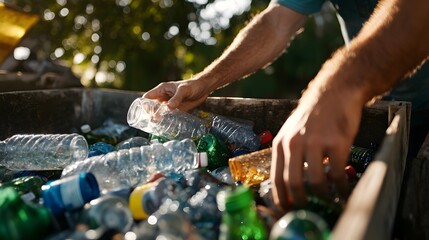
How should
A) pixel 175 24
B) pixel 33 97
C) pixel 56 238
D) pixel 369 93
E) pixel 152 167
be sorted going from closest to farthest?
pixel 56 238 < pixel 369 93 < pixel 152 167 < pixel 33 97 < pixel 175 24

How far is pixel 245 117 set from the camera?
2.88 m

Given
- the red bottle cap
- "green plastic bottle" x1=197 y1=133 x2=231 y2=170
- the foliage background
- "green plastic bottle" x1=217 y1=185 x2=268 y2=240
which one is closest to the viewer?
"green plastic bottle" x1=217 y1=185 x2=268 y2=240

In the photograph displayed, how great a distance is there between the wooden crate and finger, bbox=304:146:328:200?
0.15m

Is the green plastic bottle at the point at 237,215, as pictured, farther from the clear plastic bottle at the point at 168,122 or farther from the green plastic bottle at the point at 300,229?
the clear plastic bottle at the point at 168,122

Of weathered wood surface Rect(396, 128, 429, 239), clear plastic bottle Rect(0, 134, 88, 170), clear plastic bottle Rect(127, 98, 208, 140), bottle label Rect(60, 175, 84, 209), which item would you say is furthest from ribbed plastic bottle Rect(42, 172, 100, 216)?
weathered wood surface Rect(396, 128, 429, 239)

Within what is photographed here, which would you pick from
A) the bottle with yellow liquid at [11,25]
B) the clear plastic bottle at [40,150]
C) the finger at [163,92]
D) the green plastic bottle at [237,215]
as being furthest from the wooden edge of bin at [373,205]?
the bottle with yellow liquid at [11,25]

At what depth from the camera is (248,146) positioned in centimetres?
257

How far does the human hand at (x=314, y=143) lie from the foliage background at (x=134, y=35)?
5343 millimetres

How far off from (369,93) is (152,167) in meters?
1.12

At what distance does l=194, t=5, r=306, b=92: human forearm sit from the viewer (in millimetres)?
3086

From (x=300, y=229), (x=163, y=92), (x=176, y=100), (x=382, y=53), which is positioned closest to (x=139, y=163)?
(x=176, y=100)

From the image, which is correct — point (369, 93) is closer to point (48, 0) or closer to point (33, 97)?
point (33, 97)

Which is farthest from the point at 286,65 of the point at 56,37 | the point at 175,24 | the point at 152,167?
the point at 152,167

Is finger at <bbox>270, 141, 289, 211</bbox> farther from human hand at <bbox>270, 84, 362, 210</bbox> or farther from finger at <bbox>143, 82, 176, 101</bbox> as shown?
finger at <bbox>143, 82, 176, 101</bbox>
